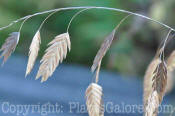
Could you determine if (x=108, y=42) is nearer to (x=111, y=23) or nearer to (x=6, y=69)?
(x=111, y=23)

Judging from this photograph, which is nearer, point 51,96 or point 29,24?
point 51,96

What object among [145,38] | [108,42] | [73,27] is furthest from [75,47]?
[108,42]

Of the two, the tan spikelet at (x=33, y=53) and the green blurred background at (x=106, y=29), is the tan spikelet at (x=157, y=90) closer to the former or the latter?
the tan spikelet at (x=33, y=53)

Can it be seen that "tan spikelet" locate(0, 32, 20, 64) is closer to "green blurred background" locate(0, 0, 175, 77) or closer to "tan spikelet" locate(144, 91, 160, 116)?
"tan spikelet" locate(144, 91, 160, 116)

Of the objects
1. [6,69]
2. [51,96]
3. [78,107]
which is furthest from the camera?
[6,69]

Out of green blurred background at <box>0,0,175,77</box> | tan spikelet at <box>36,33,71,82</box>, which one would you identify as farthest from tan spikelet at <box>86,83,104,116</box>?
green blurred background at <box>0,0,175,77</box>

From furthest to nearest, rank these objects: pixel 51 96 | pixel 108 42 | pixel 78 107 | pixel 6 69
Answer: pixel 6 69
pixel 51 96
pixel 78 107
pixel 108 42

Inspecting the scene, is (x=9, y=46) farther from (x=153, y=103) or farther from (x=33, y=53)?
(x=153, y=103)
